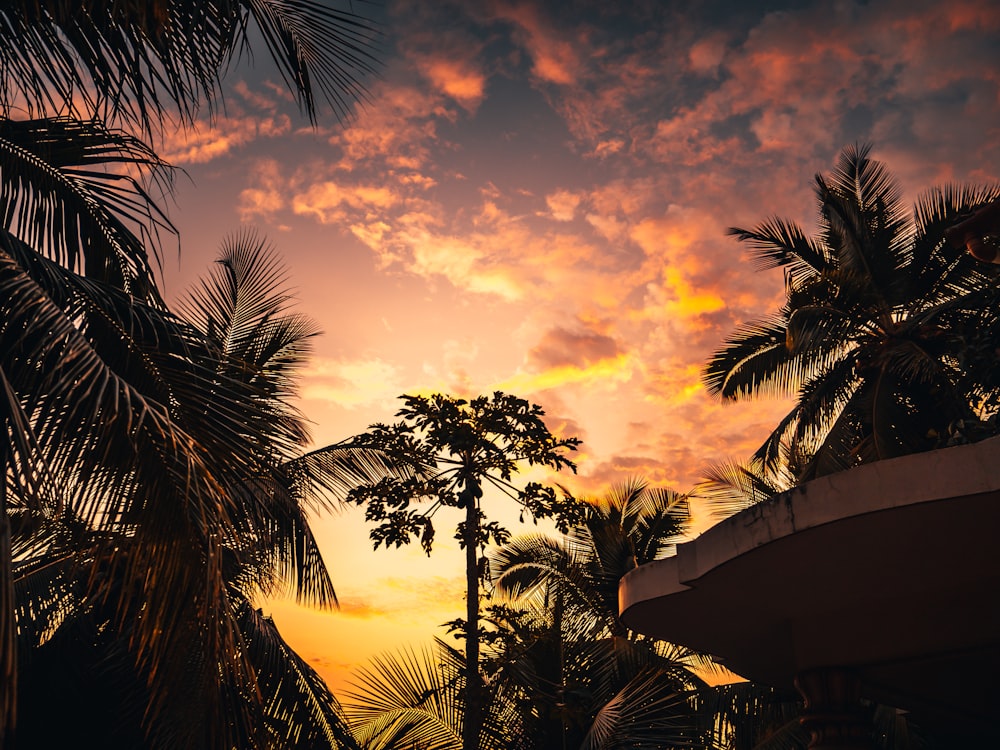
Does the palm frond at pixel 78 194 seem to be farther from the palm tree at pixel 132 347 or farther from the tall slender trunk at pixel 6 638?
the tall slender trunk at pixel 6 638

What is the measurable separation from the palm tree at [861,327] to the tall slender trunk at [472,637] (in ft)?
22.7

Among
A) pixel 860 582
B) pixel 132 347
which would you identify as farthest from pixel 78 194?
pixel 860 582

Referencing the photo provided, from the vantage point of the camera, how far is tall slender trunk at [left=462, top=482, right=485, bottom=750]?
953cm

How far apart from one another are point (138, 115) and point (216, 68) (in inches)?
22.4

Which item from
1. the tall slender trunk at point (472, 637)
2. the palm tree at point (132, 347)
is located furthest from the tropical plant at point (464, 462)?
the palm tree at point (132, 347)

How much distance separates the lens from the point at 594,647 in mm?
14180

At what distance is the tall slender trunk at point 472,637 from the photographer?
953 centimetres

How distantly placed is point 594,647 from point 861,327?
7573 millimetres

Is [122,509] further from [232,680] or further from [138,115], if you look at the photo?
[138,115]

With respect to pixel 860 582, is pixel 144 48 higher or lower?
higher

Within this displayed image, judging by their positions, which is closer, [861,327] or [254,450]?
[254,450]

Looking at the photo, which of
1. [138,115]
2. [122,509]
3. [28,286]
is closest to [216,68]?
[138,115]

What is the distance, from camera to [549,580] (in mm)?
19875

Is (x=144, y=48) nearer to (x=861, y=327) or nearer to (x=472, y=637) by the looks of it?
(x=472, y=637)
